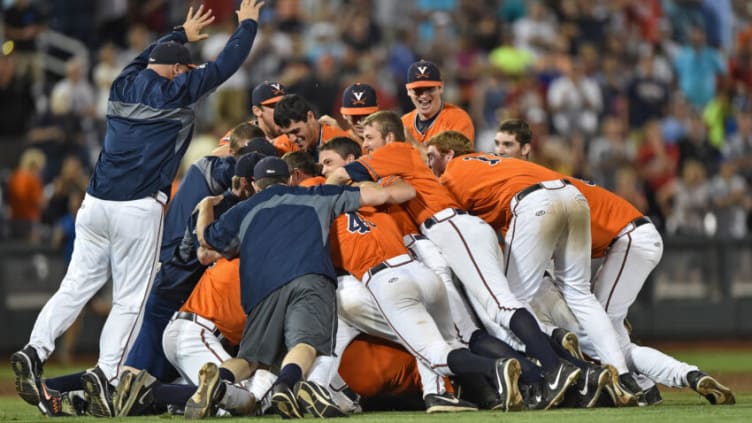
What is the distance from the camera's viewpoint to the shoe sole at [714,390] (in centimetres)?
860

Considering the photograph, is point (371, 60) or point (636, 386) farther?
point (371, 60)

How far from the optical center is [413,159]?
9.32m

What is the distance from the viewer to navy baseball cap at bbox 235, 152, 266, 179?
9156mm

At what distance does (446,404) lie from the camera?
8500 mm

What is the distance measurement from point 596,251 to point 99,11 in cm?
1108

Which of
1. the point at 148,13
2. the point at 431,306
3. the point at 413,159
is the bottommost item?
the point at 431,306

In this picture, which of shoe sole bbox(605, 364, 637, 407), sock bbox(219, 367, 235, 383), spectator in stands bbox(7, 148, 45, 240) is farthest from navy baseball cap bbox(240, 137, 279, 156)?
spectator in stands bbox(7, 148, 45, 240)

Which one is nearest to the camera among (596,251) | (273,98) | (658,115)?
(596,251)

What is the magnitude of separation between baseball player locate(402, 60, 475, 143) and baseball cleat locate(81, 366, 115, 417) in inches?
126

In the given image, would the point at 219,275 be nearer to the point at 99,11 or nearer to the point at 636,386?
the point at 636,386

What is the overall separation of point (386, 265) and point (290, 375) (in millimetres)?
1173

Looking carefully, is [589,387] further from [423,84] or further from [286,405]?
[423,84]

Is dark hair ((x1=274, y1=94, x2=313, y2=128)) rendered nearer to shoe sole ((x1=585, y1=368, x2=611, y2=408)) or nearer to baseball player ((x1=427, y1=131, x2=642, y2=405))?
baseball player ((x1=427, y1=131, x2=642, y2=405))

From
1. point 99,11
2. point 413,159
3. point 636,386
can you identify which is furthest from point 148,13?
point 636,386
